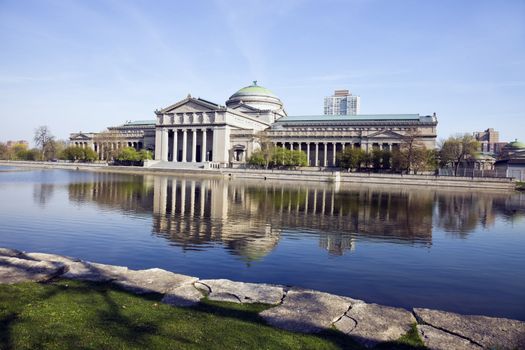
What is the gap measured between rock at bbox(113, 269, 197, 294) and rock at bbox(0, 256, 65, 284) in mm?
1871

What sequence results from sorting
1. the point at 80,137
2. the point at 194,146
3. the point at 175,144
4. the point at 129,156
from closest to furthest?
the point at 129,156 → the point at 194,146 → the point at 175,144 → the point at 80,137

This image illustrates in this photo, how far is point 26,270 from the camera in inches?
456

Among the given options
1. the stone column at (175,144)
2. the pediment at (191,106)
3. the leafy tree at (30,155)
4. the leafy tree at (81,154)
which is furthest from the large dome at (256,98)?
the leafy tree at (30,155)

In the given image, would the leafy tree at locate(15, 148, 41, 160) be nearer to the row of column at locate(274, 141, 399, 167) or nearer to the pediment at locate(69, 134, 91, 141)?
the pediment at locate(69, 134, 91, 141)

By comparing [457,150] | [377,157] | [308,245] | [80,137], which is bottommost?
[308,245]

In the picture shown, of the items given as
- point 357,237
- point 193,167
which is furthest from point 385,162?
point 357,237

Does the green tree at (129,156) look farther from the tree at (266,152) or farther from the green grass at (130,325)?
the green grass at (130,325)

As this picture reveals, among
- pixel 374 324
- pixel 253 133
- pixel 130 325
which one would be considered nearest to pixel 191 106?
pixel 253 133

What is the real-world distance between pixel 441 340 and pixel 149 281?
7.51m

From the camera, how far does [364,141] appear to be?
358 ft

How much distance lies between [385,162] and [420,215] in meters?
62.4

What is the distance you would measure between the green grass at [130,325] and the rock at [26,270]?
88 cm

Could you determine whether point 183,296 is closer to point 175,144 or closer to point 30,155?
point 175,144

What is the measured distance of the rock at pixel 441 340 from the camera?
8.02m
